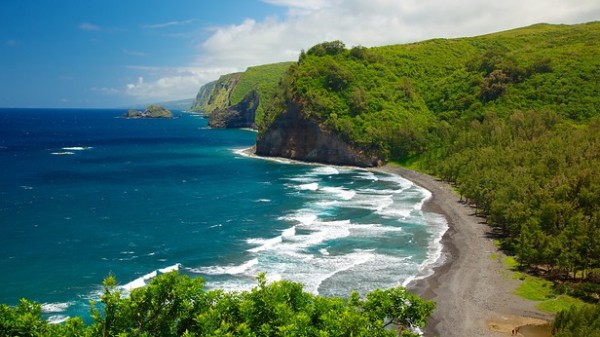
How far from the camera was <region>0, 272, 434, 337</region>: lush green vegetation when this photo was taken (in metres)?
29.5

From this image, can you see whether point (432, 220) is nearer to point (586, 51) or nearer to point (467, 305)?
point (467, 305)

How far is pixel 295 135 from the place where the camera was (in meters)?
172

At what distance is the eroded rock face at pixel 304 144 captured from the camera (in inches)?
6191

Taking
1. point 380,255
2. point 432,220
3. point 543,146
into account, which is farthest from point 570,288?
point 543,146

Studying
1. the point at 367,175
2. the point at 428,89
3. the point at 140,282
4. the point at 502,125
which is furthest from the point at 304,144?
the point at 140,282

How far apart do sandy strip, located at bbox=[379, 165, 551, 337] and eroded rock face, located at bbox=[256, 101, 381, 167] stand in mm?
72154

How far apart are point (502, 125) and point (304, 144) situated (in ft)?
215

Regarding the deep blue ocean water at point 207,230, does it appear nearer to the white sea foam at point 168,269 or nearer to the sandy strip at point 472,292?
the white sea foam at point 168,269

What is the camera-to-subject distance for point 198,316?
31.3 metres

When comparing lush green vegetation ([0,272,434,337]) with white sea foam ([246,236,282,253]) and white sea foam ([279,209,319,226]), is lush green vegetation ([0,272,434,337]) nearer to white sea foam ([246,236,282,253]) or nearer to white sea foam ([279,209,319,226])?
white sea foam ([246,236,282,253])

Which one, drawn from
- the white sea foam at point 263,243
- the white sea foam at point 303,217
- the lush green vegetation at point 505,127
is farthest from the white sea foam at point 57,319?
the lush green vegetation at point 505,127

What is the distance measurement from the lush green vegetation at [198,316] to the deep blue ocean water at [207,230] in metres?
21.0

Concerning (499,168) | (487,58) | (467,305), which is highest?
(487,58)

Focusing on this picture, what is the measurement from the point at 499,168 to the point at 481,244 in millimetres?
27778
